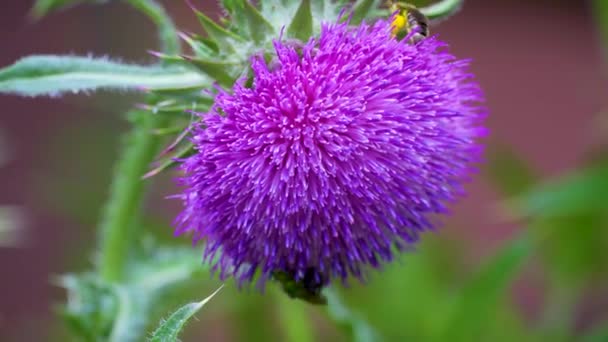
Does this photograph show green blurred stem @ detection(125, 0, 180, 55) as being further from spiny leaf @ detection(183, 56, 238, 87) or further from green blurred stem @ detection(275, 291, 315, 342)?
green blurred stem @ detection(275, 291, 315, 342)

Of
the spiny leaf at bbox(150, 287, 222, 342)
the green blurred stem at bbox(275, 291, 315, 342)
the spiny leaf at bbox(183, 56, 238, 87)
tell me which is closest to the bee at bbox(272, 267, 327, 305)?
the spiny leaf at bbox(150, 287, 222, 342)

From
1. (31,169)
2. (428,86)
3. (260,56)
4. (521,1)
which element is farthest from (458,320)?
(521,1)

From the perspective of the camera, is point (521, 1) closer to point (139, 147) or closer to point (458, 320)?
point (458, 320)

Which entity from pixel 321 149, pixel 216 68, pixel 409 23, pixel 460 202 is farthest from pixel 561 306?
pixel 216 68

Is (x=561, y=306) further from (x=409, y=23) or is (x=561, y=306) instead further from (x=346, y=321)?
(x=409, y=23)

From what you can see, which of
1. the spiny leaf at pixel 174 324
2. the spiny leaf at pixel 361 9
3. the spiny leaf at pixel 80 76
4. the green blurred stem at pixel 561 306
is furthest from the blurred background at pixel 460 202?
the spiny leaf at pixel 174 324

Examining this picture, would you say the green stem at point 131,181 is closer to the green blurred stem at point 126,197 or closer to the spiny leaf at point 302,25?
the green blurred stem at point 126,197
